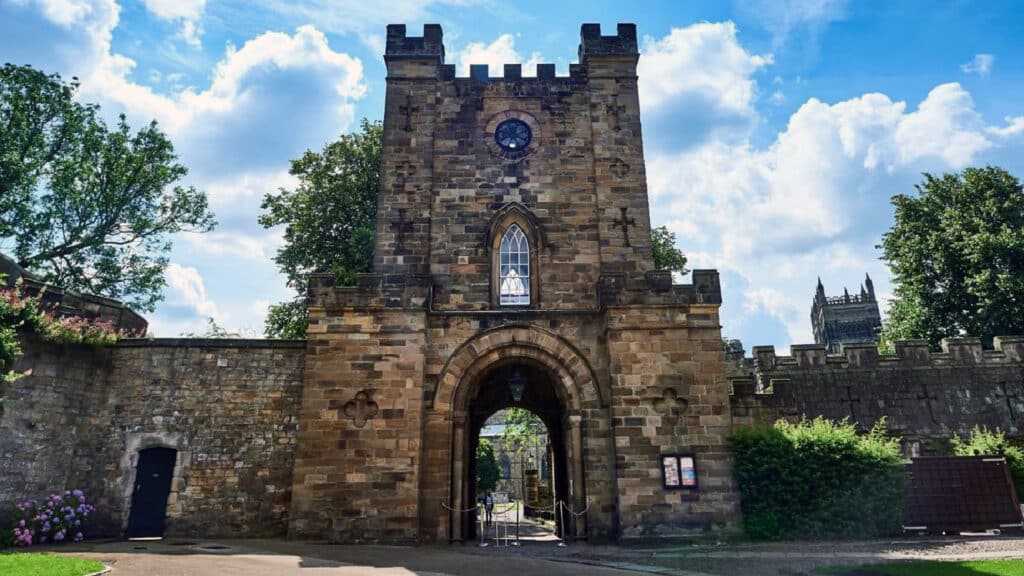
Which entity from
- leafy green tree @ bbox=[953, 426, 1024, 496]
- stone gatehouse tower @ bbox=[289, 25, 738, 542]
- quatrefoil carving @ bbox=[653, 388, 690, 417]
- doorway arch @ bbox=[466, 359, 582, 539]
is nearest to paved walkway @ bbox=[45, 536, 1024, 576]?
stone gatehouse tower @ bbox=[289, 25, 738, 542]

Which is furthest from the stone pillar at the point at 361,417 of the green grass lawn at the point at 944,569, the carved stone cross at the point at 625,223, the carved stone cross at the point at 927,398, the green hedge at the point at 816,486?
the carved stone cross at the point at 927,398

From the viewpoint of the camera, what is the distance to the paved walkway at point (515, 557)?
8766mm

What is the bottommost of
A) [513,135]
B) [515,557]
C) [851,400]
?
[515,557]

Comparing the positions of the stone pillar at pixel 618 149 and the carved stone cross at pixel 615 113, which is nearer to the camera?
the stone pillar at pixel 618 149

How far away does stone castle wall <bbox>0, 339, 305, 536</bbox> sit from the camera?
1289 centimetres

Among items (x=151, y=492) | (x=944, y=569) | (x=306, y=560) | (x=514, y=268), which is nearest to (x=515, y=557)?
(x=306, y=560)

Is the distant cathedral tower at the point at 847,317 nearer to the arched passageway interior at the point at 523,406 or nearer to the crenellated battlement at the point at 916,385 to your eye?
the crenellated battlement at the point at 916,385

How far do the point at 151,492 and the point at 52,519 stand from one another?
1778 millimetres

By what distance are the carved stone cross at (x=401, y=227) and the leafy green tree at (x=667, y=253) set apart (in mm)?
11862

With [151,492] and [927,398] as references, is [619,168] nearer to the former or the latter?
[927,398]

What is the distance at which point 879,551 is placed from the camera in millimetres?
10523

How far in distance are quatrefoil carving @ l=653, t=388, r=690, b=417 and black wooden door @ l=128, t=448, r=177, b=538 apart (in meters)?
11.2

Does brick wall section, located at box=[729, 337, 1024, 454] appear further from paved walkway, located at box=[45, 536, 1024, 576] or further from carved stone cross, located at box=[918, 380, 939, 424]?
paved walkway, located at box=[45, 536, 1024, 576]

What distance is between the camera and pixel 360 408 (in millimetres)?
13047
